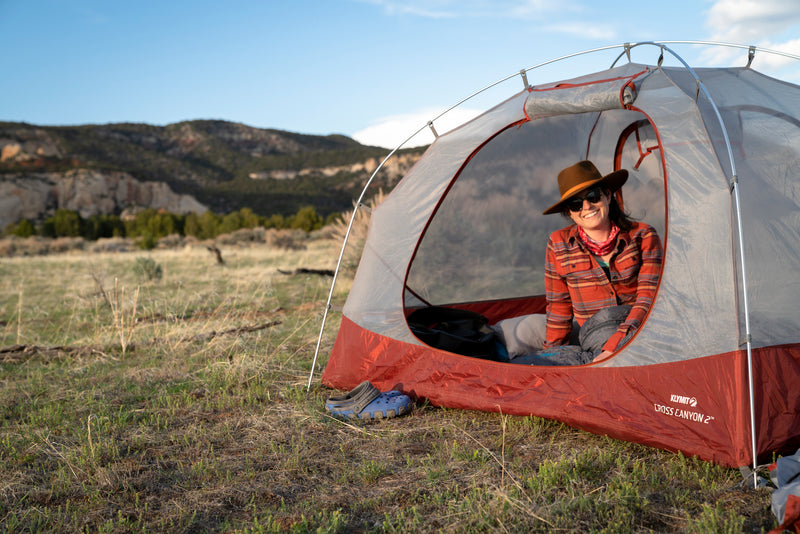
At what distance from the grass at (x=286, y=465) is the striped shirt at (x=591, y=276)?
2.76 ft

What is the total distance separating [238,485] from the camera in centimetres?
277

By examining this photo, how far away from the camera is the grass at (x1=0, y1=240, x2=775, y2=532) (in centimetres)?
236

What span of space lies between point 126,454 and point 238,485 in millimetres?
830

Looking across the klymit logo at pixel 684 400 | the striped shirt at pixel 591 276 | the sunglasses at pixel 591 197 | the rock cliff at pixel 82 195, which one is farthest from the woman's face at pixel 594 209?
the rock cliff at pixel 82 195

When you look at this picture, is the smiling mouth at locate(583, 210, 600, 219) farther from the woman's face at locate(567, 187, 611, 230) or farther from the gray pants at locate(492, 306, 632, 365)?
the gray pants at locate(492, 306, 632, 365)

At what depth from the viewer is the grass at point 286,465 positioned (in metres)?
2.36

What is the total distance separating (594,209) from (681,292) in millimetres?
831

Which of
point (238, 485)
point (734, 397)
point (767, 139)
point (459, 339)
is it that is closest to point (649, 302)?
point (734, 397)

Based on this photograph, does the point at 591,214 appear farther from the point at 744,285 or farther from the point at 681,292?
the point at 744,285

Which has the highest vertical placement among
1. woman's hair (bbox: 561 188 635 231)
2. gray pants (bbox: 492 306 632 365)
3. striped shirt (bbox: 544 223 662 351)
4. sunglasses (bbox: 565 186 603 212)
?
sunglasses (bbox: 565 186 603 212)

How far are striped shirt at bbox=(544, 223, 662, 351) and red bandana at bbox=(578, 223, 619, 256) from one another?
36 millimetres

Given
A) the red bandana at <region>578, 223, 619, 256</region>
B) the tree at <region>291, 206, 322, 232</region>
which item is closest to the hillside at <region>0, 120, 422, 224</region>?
the tree at <region>291, 206, 322, 232</region>

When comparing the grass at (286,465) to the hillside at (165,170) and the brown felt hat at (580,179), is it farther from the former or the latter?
the hillside at (165,170)

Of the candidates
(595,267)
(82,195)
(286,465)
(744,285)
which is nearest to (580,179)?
(595,267)
